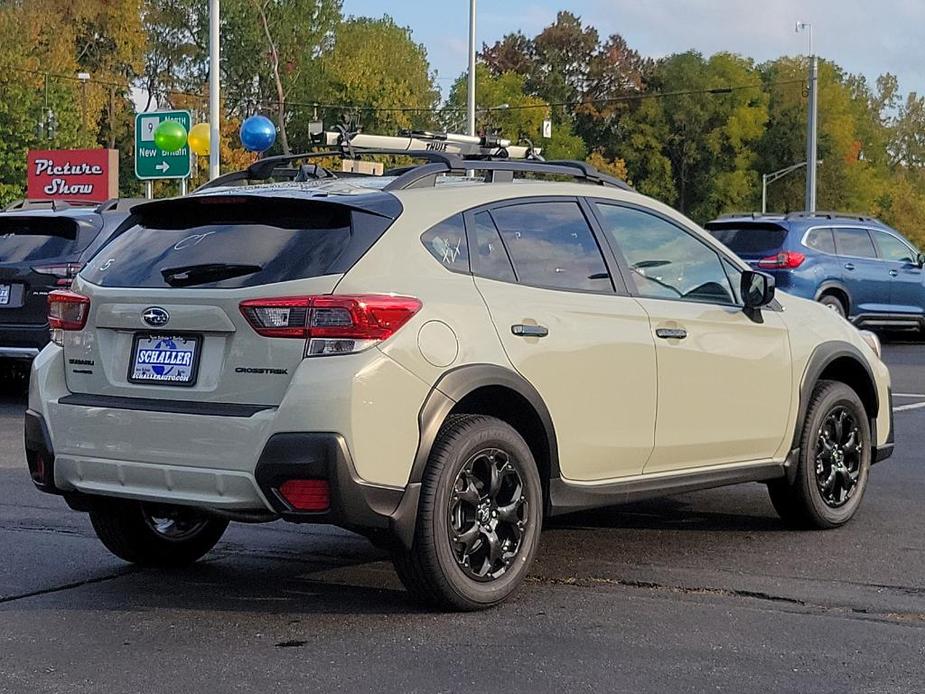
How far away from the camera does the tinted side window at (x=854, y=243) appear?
19969 millimetres

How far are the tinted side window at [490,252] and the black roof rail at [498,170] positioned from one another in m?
0.28

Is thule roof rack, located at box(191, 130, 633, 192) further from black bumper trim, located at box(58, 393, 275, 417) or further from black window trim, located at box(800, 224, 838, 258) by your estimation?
black window trim, located at box(800, 224, 838, 258)

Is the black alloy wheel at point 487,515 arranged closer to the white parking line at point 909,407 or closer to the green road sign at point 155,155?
the white parking line at point 909,407

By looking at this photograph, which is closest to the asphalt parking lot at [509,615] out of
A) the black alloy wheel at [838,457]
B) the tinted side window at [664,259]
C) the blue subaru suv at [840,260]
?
the black alloy wheel at [838,457]

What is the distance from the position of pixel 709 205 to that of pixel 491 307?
89.8 m

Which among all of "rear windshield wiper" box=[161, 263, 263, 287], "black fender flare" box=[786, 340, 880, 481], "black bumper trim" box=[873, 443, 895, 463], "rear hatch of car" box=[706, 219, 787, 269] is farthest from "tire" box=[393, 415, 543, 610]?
"rear hatch of car" box=[706, 219, 787, 269]

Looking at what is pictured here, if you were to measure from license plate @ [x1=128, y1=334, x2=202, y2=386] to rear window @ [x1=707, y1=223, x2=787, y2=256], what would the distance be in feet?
47.4

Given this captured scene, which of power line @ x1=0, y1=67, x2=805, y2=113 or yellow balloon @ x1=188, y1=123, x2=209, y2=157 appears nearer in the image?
yellow balloon @ x1=188, y1=123, x2=209, y2=157

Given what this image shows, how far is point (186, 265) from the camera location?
5.48 m

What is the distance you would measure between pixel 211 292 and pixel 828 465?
3403mm

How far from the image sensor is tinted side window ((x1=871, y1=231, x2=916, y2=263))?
2067 centimetres

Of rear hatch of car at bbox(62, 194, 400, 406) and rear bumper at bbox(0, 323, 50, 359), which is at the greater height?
rear hatch of car at bbox(62, 194, 400, 406)

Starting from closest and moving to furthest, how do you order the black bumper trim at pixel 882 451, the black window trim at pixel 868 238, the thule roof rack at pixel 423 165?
the thule roof rack at pixel 423 165
the black bumper trim at pixel 882 451
the black window trim at pixel 868 238

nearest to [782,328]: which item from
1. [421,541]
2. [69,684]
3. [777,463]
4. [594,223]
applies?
[777,463]
